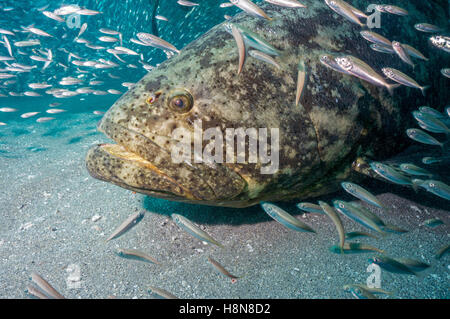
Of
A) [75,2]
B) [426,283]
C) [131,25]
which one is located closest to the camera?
[426,283]

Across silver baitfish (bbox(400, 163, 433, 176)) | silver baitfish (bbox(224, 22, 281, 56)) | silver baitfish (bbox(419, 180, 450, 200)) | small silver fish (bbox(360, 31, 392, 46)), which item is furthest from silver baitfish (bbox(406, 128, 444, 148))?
silver baitfish (bbox(224, 22, 281, 56))

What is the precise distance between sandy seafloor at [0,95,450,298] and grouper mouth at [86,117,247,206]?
98 centimetres

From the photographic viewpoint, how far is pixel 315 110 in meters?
2.84

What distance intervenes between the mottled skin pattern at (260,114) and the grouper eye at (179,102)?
0.06 metres

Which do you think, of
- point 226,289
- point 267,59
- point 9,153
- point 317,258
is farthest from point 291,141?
point 9,153

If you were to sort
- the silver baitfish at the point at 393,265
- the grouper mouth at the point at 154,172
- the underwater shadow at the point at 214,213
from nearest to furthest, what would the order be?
the silver baitfish at the point at 393,265 → the grouper mouth at the point at 154,172 → the underwater shadow at the point at 214,213

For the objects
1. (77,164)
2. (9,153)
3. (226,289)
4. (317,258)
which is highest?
(317,258)

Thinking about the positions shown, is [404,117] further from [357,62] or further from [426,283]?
[426,283]

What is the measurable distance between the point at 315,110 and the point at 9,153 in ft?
33.7

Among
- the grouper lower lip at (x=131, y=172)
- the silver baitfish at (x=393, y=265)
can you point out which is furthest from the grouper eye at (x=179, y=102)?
the silver baitfish at (x=393, y=265)

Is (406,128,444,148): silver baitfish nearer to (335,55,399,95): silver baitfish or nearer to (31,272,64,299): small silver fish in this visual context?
(335,55,399,95): silver baitfish

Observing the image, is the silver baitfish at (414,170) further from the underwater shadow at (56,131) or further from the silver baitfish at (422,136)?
the underwater shadow at (56,131)

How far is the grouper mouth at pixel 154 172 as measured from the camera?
8.26 feet

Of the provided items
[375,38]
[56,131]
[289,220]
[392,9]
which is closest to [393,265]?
[289,220]
